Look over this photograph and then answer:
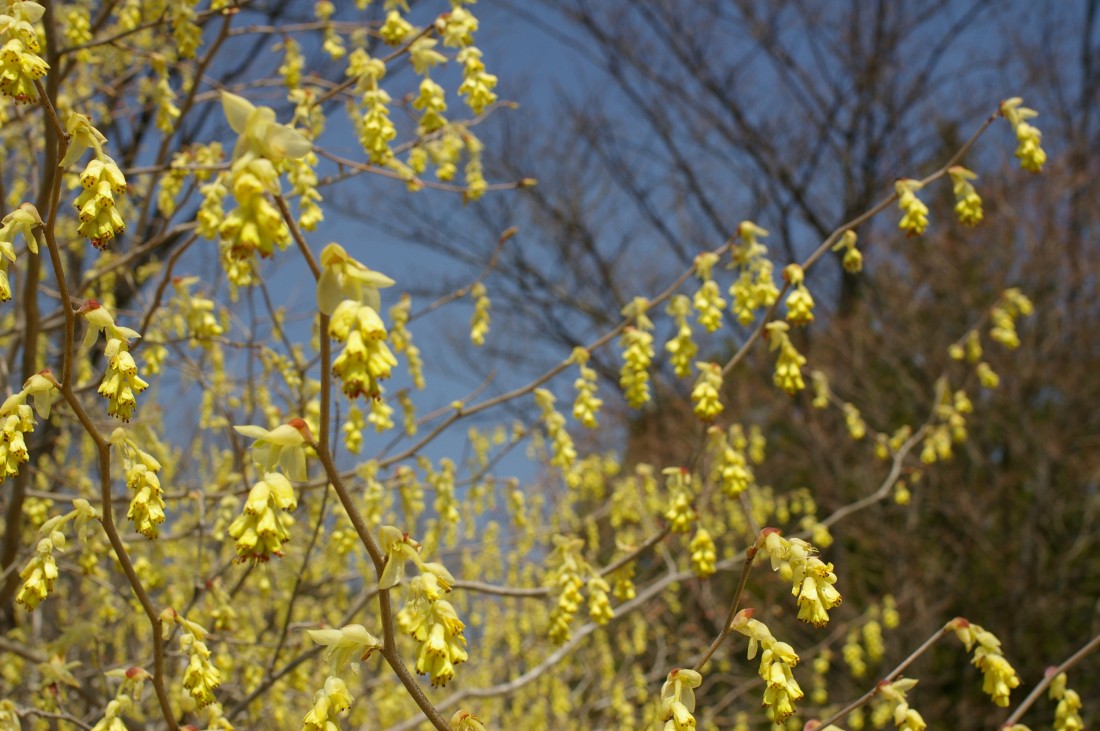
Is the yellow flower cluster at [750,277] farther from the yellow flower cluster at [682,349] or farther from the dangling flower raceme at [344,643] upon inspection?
the dangling flower raceme at [344,643]

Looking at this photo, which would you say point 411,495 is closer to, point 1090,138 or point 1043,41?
point 1090,138

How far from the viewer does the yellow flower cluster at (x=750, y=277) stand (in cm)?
323

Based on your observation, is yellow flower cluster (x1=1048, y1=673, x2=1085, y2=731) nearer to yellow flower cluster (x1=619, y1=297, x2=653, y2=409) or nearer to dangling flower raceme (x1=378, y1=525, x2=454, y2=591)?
yellow flower cluster (x1=619, y1=297, x2=653, y2=409)

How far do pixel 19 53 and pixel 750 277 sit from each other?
2272 mm

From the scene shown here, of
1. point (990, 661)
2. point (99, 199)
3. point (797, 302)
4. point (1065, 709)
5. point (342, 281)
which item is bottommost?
point (1065, 709)

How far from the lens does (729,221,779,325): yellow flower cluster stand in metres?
3.23

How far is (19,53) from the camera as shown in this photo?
1.94m

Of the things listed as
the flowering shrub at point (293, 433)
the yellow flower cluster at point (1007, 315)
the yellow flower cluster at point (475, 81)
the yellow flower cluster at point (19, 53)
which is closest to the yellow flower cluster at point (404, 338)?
the flowering shrub at point (293, 433)

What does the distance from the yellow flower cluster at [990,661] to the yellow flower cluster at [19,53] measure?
241 cm

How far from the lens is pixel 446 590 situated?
5.86 ft

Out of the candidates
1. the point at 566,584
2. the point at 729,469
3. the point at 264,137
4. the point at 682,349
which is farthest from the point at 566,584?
the point at 264,137

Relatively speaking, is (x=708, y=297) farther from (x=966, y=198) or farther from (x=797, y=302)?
(x=966, y=198)

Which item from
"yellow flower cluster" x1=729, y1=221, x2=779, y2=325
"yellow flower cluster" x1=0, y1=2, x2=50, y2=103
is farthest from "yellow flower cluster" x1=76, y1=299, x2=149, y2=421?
"yellow flower cluster" x1=729, y1=221, x2=779, y2=325

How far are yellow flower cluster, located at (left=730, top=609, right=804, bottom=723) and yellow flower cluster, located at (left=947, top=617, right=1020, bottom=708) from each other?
69 centimetres
